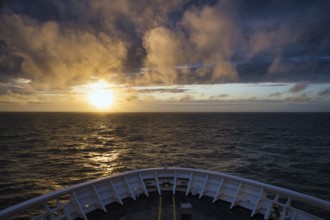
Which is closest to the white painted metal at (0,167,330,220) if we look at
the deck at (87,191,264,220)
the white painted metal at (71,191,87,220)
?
the white painted metal at (71,191,87,220)

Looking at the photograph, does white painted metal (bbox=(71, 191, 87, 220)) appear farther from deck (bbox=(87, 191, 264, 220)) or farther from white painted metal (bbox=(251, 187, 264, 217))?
white painted metal (bbox=(251, 187, 264, 217))

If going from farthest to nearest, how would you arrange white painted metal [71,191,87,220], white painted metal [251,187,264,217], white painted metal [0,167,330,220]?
white painted metal [251,187,264,217], white painted metal [71,191,87,220], white painted metal [0,167,330,220]

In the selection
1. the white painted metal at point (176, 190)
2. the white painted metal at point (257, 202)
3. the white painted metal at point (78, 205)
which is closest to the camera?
the white painted metal at point (176, 190)

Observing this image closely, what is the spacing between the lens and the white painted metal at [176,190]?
791 centimetres

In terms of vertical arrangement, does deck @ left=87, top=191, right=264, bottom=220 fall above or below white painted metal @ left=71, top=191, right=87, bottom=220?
below

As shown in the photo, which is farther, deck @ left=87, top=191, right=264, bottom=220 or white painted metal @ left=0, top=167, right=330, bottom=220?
deck @ left=87, top=191, right=264, bottom=220

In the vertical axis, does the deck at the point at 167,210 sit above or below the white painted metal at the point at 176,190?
below

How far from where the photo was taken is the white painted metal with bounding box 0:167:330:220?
25.9ft

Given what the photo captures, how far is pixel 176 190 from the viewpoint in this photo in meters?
11.1

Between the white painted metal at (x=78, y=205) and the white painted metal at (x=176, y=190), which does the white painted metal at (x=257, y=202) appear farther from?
the white painted metal at (x=78, y=205)

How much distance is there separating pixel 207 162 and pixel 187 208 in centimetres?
2828

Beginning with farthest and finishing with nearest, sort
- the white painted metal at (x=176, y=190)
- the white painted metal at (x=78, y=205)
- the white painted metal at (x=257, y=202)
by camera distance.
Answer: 1. the white painted metal at (x=257, y=202)
2. the white painted metal at (x=78, y=205)
3. the white painted metal at (x=176, y=190)

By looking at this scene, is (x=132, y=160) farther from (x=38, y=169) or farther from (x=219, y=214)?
(x=219, y=214)

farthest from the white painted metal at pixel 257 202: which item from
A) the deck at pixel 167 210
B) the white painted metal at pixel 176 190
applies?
the deck at pixel 167 210
